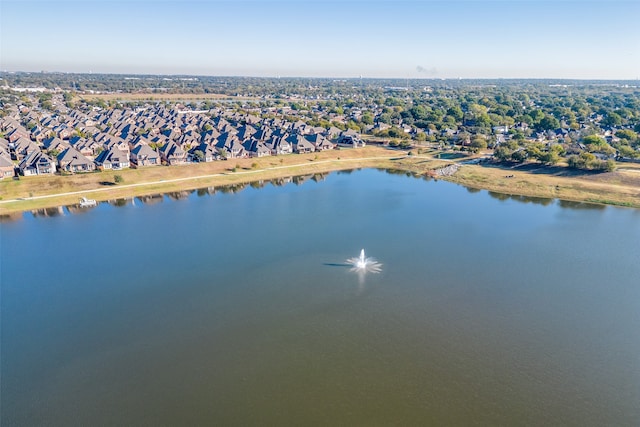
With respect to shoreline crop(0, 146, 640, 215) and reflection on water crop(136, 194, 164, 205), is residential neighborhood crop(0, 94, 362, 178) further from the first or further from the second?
reflection on water crop(136, 194, 164, 205)

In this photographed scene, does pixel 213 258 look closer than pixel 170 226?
Yes

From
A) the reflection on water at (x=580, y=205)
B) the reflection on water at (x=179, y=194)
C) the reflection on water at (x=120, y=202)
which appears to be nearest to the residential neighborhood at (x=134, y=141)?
the reflection on water at (x=179, y=194)

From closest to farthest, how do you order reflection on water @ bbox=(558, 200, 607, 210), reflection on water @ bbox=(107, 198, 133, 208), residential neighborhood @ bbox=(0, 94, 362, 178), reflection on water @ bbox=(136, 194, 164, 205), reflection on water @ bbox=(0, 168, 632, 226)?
reflection on water @ bbox=(0, 168, 632, 226) → reflection on water @ bbox=(107, 198, 133, 208) → reflection on water @ bbox=(558, 200, 607, 210) → reflection on water @ bbox=(136, 194, 164, 205) → residential neighborhood @ bbox=(0, 94, 362, 178)

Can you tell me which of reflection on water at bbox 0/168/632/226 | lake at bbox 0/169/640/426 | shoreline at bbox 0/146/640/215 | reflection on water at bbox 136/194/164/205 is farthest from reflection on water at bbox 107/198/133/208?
lake at bbox 0/169/640/426

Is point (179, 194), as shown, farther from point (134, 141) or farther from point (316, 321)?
point (316, 321)

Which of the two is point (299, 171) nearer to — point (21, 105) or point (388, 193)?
point (388, 193)

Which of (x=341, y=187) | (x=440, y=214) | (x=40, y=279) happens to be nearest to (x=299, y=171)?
(x=341, y=187)
